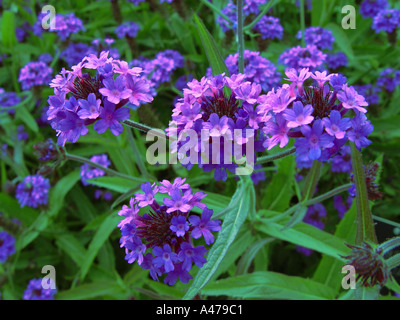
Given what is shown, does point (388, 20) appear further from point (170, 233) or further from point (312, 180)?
point (170, 233)

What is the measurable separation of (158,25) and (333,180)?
159cm

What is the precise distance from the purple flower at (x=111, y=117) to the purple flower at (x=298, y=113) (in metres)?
0.39

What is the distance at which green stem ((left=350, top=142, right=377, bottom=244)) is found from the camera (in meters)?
1.07

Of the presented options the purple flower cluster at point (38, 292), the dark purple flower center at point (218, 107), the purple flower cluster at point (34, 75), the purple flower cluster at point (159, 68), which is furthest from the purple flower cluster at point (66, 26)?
the dark purple flower center at point (218, 107)

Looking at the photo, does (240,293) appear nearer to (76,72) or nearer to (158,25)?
(76,72)

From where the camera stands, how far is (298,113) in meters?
0.90

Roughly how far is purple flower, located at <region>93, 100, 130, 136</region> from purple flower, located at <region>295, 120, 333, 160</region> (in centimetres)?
43

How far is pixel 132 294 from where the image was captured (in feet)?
6.05

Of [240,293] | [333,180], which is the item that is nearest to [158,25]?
[333,180]

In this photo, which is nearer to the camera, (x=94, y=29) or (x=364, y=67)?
(x=364, y=67)

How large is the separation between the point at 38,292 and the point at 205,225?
1.39 m

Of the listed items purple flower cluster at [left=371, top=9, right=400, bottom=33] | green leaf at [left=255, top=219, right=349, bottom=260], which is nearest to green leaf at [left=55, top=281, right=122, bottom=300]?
green leaf at [left=255, top=219, right=349, bottom=260]

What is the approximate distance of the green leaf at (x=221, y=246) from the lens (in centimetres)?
90

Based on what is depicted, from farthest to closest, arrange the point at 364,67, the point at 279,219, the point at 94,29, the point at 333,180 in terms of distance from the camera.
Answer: the point at 94,29
the point at 364,67
the point at 333,180
the point at 279,219
